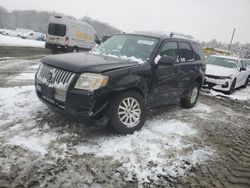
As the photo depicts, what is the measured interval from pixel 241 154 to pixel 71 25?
55.1ft

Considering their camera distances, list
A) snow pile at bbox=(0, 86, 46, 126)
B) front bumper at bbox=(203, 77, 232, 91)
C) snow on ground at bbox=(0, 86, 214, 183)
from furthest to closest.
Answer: front bumper at bbox=(203, 77, 232, 91) < snow pile at bbox=(0, 86, 46, 126) < snow on ground at bbox=(0, 86, 214, 183)

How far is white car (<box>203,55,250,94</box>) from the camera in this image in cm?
1113

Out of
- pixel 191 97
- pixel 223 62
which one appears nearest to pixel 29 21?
pixel 223 62

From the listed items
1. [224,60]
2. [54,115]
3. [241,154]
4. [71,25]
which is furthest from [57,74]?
[71,25]

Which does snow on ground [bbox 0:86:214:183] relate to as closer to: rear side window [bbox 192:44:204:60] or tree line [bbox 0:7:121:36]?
rear side window [bbox 192:44:204:60]

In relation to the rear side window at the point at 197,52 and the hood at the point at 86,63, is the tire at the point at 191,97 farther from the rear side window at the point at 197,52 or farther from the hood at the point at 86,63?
the hood at the point at 86,63

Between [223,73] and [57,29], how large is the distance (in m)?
12.6

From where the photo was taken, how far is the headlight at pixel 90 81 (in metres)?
4.33

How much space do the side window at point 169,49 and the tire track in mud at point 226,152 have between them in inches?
70.6

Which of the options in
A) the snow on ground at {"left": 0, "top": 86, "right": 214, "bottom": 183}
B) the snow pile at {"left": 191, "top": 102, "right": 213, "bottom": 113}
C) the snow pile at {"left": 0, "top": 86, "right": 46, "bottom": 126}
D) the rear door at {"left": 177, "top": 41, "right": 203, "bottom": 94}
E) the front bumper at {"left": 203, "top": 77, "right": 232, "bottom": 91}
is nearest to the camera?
the snow on ground at {"left": 0, "top": 86, "right": 214, "bottom": 183}

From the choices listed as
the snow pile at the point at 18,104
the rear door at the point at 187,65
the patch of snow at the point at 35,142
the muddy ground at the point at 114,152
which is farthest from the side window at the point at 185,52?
the patch of snow at the point at 35,142

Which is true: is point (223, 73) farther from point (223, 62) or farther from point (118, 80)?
point (118, 80)

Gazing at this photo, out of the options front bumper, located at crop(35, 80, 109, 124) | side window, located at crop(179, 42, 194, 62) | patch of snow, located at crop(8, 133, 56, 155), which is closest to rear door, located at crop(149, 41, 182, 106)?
side window, located at crop(179, 42, 194, 62)

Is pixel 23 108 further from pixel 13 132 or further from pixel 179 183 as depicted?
pixel 179 183
